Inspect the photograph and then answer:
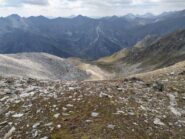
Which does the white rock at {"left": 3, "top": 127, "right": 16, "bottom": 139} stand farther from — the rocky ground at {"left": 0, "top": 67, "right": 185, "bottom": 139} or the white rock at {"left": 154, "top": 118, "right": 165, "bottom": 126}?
the white rock at {"left": 154, "top": 118, "right": 165, "bottom": 126}

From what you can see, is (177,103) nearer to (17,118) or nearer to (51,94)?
(51,94)

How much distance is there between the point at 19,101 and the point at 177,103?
8.49m

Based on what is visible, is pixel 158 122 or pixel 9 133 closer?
pixel 9 133

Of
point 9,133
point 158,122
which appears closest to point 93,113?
point 158,122

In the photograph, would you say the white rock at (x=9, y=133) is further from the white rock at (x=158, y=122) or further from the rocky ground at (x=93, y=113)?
the white rock at (x=158, y=122)

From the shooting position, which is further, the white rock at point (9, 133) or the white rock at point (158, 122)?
the white rock at point (158, 122)

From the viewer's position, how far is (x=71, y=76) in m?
122

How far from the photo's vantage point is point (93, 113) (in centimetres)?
1619

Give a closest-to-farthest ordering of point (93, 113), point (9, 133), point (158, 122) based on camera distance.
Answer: point (9, 133) < point (158, 122) < point (93, 113)

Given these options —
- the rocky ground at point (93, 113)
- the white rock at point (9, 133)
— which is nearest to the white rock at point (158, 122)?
the rocky ground at point (93, 113)

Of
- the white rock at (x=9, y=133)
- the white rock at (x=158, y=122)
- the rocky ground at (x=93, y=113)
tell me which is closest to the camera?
the rocky ground at (x=93, y=113)

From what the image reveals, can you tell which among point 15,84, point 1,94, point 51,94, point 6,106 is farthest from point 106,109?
point 15,84

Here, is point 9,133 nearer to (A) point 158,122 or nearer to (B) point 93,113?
(B) point 93,113

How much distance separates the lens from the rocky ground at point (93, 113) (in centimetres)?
1484
